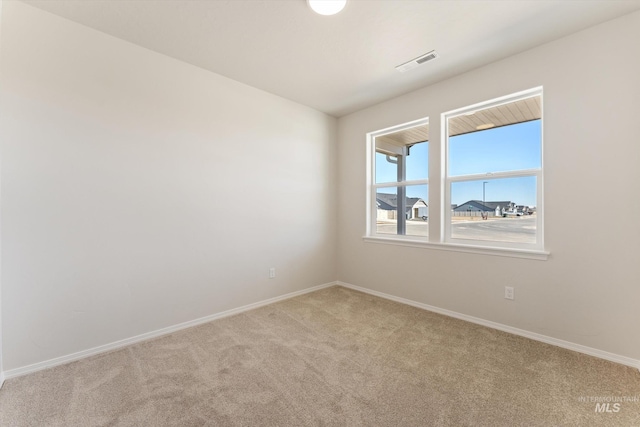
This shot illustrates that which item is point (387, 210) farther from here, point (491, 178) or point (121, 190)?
point (121, 190)

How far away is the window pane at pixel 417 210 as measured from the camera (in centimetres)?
331

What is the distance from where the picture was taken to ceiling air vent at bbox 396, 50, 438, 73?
2.49 m

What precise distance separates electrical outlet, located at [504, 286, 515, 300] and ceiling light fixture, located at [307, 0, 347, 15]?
9.36ft

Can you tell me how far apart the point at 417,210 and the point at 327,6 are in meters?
2.44

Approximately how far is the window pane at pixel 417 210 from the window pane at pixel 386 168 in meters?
0.31

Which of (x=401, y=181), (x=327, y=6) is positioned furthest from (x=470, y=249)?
(x=327, y=6)

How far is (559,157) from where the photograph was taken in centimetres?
229

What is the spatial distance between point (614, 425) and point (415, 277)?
189 centimetres

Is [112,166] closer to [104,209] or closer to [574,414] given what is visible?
[104,209]

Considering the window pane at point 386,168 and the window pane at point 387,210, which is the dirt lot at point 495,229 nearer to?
the window pane at point 387,210

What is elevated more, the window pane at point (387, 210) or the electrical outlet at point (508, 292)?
the window pane at point (387, 210)

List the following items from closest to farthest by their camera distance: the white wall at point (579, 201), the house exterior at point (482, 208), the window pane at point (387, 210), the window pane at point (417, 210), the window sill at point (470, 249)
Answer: the white wall at point (579, 201), the window sill at point (470, 249), the house exterior at point (482, 208), the window pane at point (417, 210), the window pane at point (387, 210)

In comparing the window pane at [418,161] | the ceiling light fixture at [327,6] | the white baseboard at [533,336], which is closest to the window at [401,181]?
the window pane at [418,161]

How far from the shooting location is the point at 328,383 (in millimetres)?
1801
